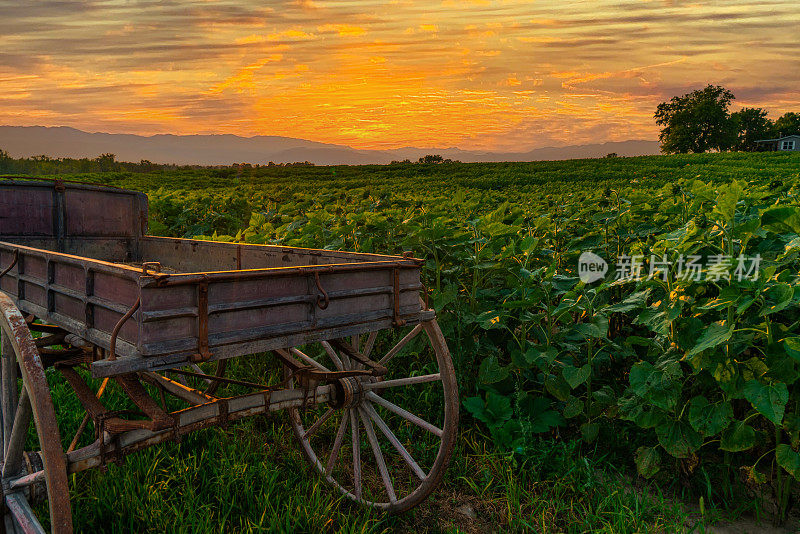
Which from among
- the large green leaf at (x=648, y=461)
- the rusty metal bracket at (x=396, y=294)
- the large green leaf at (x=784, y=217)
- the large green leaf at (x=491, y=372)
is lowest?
the large green leaf at (x=648, y=461)

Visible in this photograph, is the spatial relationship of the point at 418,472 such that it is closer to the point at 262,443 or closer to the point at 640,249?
the point at 262,443

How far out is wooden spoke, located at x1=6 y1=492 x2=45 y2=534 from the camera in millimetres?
2740

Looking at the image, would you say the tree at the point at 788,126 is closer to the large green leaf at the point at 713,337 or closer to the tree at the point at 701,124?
the tree at the point at 701,124

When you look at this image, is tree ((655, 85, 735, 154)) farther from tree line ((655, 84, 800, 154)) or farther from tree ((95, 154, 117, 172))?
tree ((95, 154, 117, 172))

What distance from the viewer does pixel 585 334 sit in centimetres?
418

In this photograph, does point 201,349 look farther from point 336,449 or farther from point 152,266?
point 336,449

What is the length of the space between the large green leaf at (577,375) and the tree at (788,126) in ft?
348

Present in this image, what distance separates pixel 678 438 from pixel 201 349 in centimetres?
295

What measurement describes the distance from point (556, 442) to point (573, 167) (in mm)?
46566

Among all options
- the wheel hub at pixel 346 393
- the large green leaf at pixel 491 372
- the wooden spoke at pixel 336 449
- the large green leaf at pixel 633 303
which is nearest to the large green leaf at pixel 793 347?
the large green leaf at pixel 633 303

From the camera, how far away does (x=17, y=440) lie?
9.74ft

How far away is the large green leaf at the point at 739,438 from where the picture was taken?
136 inches

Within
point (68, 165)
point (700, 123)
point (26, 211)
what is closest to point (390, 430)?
point (26, 211)

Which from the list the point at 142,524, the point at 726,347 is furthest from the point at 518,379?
the point at 142,524
